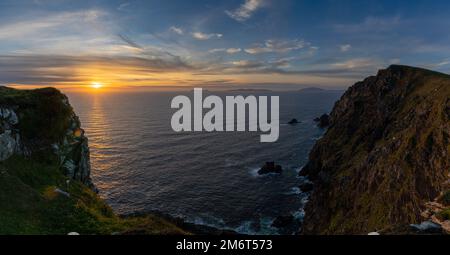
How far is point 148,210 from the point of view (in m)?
67.0

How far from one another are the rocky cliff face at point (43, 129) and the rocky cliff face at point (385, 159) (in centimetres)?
4266

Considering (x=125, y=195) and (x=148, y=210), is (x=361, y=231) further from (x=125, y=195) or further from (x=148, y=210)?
(x=125, y=195)

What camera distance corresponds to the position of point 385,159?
6003cm

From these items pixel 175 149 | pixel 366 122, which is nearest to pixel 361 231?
pixel 366 122

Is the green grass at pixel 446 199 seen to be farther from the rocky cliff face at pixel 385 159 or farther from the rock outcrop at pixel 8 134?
the rock outcrop at pixel 8 134

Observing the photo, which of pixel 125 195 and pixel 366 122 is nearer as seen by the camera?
pixel 125 195

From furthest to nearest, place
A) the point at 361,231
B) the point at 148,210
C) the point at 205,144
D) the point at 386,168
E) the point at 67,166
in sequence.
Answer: the point at 205,144
the point at 148,210
the point at 386,168
the point at 361,231
the point at 67,166

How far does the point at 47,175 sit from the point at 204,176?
2329 inches

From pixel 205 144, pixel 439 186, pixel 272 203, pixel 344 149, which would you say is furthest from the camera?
A: pixel 205 144

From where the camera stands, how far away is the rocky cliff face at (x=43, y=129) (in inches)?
1262

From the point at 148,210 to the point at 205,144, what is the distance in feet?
196

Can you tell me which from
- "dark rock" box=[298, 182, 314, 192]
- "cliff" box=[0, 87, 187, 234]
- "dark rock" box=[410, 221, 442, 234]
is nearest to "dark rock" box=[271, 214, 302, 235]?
"dark rock" box=[298, 182, 314, 192]

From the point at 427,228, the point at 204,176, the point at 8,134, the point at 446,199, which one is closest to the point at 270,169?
the point at 204,176

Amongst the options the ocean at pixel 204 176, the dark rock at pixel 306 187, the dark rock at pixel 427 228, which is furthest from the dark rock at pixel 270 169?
the dark rock at pixel 427 228
